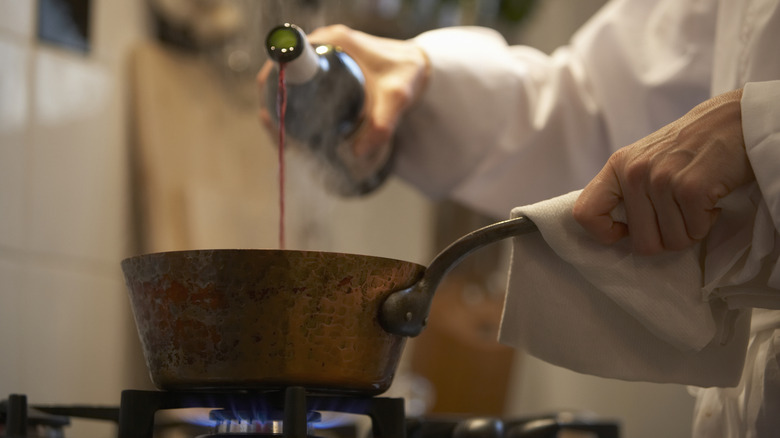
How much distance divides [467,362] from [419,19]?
2.25ft

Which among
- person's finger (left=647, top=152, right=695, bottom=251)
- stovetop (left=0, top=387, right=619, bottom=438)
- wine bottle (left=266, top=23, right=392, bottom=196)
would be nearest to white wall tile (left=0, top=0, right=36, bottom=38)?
wine bottle (left=266, top=23, right=392, bottom=196)

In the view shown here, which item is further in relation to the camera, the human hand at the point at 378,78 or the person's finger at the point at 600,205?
the human hand at the point at 378,78

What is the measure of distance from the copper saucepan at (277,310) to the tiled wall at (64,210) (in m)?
0.49

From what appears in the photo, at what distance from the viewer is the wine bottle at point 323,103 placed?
634mm

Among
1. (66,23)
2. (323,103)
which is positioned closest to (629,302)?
(323,103)

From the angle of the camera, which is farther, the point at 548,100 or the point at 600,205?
the point at 548,100

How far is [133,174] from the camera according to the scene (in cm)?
120

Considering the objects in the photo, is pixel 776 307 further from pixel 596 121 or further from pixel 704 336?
pixel 596 121

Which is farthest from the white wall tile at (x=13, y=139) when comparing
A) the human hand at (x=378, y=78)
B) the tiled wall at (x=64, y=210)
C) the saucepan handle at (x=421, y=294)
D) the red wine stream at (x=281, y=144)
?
the saucepan handle at (x=421, y=294)

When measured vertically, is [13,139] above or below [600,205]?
above

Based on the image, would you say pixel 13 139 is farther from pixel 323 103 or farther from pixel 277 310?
pixel 277 310

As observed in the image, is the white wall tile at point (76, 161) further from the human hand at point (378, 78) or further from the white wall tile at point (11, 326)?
the human hand at point (378, 78)

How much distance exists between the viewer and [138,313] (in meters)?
0.56

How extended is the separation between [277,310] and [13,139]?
23.2 inches
